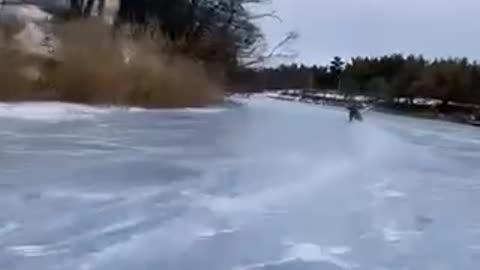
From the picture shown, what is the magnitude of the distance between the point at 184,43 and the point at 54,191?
18800 millimetres

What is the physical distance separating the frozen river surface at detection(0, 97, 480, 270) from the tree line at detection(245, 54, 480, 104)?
3088cm

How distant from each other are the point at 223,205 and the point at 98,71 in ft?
38.5

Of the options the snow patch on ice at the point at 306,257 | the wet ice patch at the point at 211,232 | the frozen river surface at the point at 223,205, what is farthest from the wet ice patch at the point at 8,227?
the snow patch on ice at the point at 306,257

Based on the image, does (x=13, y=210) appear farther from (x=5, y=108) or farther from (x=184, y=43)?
(x=184, y=43)

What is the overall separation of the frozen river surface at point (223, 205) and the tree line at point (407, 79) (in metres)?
30.9

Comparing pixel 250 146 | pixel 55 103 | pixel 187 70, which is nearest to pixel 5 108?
pixel 55 103

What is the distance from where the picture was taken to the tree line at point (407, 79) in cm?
4709

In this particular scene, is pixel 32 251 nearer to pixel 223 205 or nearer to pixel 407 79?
pixel 223 205

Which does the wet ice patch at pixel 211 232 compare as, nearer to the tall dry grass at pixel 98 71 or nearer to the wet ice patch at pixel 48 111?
the wet ice patch at pixel 48 111

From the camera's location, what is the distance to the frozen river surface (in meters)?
4.18

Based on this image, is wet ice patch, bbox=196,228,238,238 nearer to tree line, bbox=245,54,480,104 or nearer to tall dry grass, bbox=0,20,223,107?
tall dry grass, bbox=0,20,223,107

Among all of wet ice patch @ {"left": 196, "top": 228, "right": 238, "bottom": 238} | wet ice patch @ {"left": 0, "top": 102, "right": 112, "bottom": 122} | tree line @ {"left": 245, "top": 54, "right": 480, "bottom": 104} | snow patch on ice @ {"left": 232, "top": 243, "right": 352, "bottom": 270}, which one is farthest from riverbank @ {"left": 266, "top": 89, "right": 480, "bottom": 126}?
snow patch on ice @ {"left": 232, "top": 243, "right": 352, "bottom": 270}

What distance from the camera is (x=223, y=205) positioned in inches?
216

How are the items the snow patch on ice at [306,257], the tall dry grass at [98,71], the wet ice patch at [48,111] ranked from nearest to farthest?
the snow patch on ice at [306,257] → the wet ice patch at [48,111] → the tall dry grass at [98,71]
